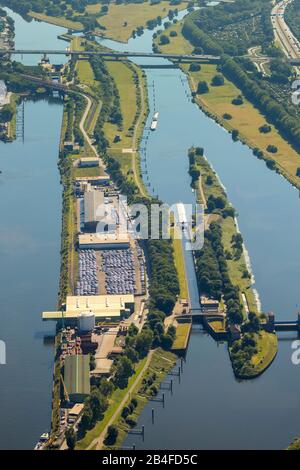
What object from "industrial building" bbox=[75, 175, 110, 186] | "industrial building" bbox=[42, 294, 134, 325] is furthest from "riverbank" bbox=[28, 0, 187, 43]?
"industrial building" bbox=[42, 294, 134, 325]

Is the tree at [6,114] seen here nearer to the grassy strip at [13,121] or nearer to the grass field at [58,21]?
the grassy strip at [13,121]

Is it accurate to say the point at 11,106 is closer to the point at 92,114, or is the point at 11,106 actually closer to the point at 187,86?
the point at 92,114


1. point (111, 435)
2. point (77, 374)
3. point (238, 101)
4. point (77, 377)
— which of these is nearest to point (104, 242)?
point (77, 374)

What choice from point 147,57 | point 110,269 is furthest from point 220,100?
point 110,269

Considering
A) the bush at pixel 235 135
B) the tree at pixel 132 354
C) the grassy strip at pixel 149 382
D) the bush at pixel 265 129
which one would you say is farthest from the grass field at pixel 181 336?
the bush at pixel 265 129

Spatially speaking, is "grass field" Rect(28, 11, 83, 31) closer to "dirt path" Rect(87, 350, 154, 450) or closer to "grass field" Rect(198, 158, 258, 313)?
"grass field" Rect(198, 158, 258, 313)

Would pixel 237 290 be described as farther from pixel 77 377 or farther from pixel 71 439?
pixel 71 439
